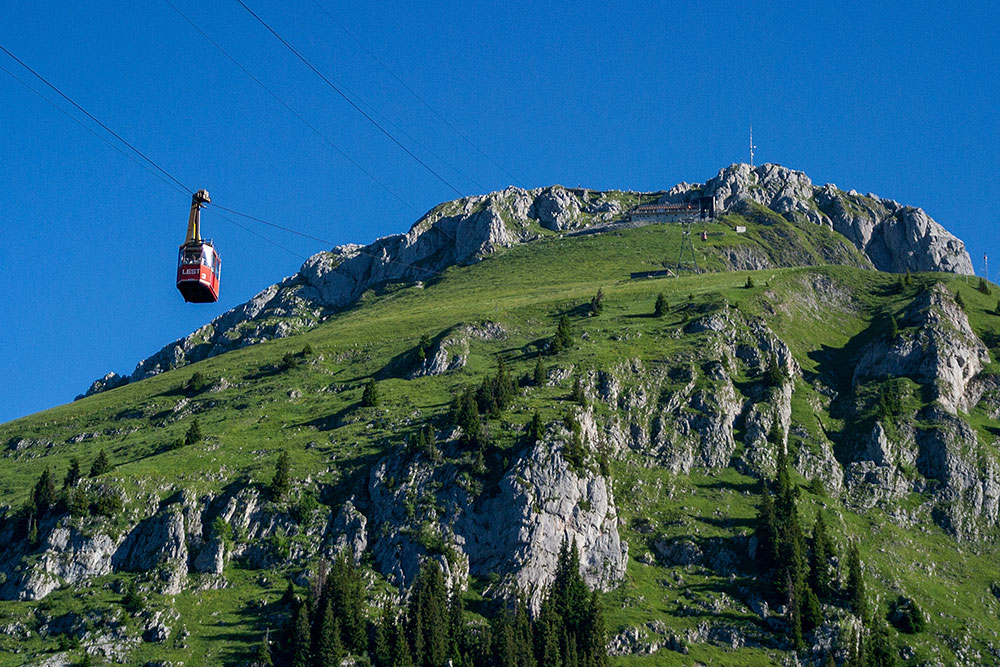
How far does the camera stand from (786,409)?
650ft

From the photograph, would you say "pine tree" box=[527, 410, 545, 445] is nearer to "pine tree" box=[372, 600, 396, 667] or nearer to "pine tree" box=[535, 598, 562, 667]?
"pine tree" box=[535, 598, 562, 667]

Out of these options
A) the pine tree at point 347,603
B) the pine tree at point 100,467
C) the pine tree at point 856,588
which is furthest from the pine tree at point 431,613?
the pine tree at point 100,467

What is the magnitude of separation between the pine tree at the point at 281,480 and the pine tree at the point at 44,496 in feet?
102

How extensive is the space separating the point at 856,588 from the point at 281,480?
79.5 meters

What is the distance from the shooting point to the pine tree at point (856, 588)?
489ft

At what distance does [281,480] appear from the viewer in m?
168

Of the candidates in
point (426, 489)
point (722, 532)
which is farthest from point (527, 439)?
point (722, 532)

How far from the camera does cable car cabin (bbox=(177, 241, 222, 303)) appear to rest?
8050 cm

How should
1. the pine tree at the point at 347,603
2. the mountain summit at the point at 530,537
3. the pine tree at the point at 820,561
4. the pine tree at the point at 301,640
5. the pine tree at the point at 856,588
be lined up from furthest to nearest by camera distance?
1. the pine tree at the point at 820,561
2. the pine tree at the point at 856,588
3. the mountain summit at the point at 530,537
4. the pine tree at the point at 347,603
5. the pine tree at the point at 301,640

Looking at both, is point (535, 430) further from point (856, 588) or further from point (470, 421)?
point (856, 588)

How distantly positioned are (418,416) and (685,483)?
43517 mm

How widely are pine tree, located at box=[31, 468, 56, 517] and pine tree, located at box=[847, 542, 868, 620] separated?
4311 inches

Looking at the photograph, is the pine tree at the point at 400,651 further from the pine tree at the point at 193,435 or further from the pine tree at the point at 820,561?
the pine tree at the point at 193,435

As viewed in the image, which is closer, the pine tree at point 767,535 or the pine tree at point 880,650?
the pine tree at point 880,650
